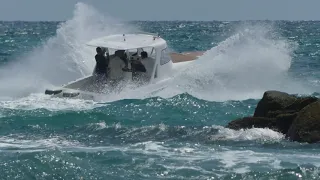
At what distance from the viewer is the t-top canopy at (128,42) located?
81.1 feet

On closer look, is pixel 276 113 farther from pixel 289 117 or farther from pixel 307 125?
pixel 307 125

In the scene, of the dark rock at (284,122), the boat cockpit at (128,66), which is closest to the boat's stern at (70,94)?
the boat cockpit at (128,66)

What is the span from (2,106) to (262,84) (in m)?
9.32

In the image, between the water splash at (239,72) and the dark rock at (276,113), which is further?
the water splash at (239,72)

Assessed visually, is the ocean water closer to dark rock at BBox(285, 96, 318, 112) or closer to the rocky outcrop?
the rocky outcrop

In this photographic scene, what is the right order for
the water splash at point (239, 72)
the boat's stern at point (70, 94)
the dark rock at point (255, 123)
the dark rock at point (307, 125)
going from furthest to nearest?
the water splash at point (239, 72), the boat's stern at point (70, 94), the dark rock at point (255, 123), the dark rock at point (307, 125)

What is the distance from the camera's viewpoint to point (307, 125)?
15.8 meters

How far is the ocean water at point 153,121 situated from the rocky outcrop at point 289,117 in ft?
1.00

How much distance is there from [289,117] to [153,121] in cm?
476

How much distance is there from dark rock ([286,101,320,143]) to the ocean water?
26 cm

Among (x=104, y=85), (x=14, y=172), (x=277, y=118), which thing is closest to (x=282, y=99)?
(x=277, y=118)

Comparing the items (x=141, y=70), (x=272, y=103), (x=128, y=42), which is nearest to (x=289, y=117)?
(x=272, y=103)

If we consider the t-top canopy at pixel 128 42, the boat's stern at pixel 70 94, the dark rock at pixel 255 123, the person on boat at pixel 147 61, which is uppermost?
the t-top canopy at pixel 128 42

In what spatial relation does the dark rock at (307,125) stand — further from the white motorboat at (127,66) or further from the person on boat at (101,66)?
the person on boat at (101,66)
